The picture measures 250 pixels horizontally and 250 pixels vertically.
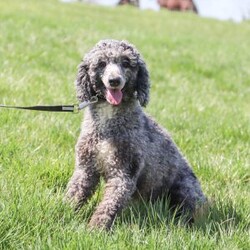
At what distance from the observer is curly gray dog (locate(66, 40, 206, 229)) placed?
14.2 feet

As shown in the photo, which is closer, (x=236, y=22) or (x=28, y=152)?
(x=28, y=152)

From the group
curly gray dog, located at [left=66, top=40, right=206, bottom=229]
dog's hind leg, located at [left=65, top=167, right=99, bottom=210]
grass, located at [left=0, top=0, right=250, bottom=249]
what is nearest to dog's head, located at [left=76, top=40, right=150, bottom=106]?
curly gray dog, located at [left=66, top=40, right=206, bottom=229]

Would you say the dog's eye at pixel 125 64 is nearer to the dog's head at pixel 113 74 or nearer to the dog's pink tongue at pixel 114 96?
the dog's head at pixel 113 74

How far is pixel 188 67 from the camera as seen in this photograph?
13.6 meters

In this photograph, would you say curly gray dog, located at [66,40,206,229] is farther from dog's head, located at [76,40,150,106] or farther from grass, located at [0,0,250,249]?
grass, located at [0,0,250,249]

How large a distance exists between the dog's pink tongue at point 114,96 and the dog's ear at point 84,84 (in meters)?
0.24

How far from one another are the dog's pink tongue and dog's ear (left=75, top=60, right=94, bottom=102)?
9.3 inches

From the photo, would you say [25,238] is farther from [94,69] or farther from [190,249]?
[94,69]

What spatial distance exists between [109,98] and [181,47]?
12342mm

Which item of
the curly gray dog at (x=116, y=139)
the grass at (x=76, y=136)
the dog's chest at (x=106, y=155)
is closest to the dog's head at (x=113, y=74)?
the curly gray dog at (x=116, y=139)

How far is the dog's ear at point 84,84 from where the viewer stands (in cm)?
455

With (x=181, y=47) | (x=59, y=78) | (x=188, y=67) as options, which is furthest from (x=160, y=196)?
(x=181, y=47)

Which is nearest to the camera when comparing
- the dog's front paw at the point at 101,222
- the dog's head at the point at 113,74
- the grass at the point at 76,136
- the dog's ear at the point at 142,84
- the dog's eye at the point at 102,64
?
the grass at the point at 76,136

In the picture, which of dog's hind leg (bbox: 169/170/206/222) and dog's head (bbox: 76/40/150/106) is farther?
dog's hind leg (bbox: 169/170/206/222)
